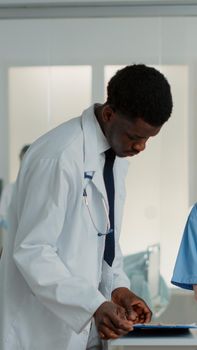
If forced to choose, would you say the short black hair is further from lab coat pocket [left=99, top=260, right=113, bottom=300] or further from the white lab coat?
lab coat pocket [left=99, top=260, right=113, bottom=300]

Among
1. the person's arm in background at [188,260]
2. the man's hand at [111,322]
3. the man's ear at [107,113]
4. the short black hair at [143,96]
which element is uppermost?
the short black hair at [143,96]

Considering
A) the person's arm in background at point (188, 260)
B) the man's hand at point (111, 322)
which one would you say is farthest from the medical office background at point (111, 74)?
the man's hand at point (111, 322)

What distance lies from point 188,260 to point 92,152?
2.67 ft

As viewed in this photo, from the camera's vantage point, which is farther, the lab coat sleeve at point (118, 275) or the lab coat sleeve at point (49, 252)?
the lab coat sleeve at point (118, 275)

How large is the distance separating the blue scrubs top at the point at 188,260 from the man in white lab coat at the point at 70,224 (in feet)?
1.94

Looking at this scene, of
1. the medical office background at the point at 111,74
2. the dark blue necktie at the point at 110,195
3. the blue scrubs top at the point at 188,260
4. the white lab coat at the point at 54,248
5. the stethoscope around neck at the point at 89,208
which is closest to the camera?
the white lab coat at the point at 54,248

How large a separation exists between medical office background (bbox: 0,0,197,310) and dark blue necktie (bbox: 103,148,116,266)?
6.53 feet

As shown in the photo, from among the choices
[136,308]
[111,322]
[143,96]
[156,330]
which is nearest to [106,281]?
[136,308]

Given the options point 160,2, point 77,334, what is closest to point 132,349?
point 77,334

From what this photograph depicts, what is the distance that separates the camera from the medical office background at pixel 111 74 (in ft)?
13.5

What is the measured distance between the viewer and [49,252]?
6.18ft

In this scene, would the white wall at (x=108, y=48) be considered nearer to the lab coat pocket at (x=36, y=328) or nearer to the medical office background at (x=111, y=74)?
the medical office background at (x=111, y=74)

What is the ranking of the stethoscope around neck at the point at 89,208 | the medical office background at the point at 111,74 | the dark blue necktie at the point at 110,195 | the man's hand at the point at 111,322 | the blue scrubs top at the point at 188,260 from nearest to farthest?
1. the man's hand at the point at 111,322
2. the stethoscope around neck at the point at 89,208
3. the dark blue necktie at the point at 110,195
4. the blue scrubs top at the point at 188,260
5. the medical office background at the point at 111,74

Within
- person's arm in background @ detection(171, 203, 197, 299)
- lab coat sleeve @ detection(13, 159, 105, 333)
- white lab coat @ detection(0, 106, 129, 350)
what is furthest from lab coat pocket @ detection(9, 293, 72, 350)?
person's arm in background @ detection(171, 203, 197, 299)
